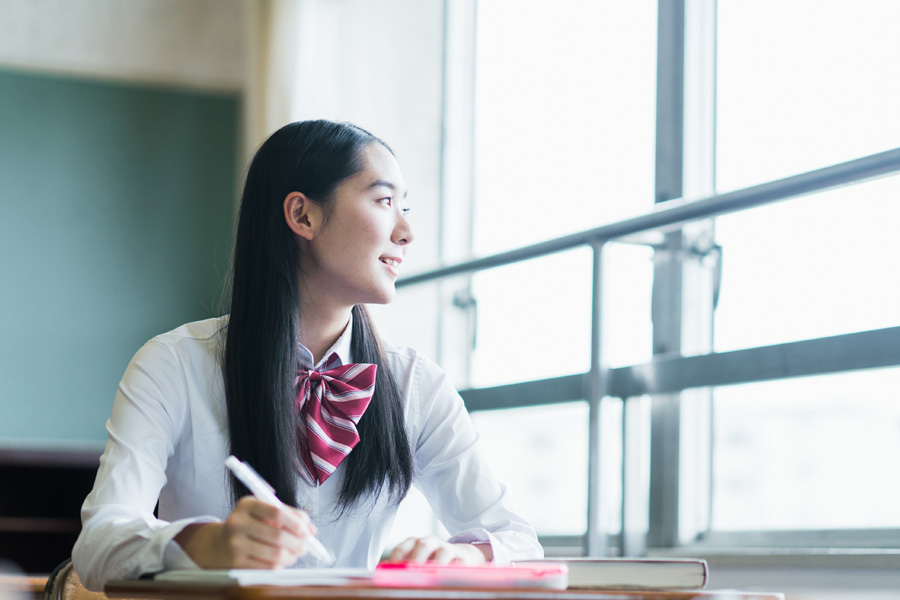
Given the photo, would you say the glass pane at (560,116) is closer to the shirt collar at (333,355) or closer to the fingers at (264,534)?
the shirt collar at (333,355)

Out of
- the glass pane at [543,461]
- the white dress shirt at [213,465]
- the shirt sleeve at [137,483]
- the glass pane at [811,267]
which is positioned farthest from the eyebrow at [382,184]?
the glass pane at [543,461]

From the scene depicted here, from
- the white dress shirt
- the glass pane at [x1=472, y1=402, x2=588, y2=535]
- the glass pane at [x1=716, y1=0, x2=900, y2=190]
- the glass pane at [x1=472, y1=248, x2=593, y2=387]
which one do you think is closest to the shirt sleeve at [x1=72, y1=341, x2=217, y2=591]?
the white dress shirt

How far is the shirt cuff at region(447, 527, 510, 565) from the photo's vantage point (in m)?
1.06

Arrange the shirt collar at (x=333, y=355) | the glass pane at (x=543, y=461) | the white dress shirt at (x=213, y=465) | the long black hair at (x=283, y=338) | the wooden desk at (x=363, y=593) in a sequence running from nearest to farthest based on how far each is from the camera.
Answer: the wooden desk at (x=363, y=593), the white dress shirt at (x=213, y=465), the long black hair at (x=283, y=338), the shirt collar at (x=333, y=355), the glass pane at (x=543, y=461)

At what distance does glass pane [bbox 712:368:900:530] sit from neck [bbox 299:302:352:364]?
90 centimetres

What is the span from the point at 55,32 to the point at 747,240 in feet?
11.5

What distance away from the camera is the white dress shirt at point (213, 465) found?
1062 mm

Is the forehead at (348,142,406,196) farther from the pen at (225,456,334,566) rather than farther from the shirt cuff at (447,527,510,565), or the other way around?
the pen at (225,456,334,566)

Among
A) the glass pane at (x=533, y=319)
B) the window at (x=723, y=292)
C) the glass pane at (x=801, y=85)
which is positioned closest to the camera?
the window at (x=723, y=292)

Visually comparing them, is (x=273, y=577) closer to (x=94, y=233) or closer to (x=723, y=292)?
(x=723, y=292)

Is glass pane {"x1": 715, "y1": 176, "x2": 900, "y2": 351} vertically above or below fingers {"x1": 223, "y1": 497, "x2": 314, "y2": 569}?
above

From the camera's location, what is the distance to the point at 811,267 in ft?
5.99

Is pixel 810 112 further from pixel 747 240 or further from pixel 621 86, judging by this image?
pixel 621 86

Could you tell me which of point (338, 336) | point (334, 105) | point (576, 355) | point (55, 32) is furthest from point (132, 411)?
point (55, 32)
